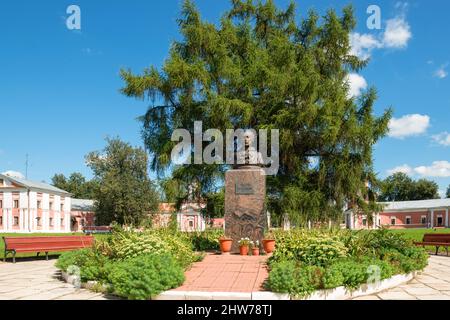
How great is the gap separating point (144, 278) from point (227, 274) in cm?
235

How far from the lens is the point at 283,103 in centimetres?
1875

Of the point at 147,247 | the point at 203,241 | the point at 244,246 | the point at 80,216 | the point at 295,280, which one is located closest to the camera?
the point at 295,280

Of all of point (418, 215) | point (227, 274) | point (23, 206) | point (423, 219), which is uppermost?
point (227, 274)

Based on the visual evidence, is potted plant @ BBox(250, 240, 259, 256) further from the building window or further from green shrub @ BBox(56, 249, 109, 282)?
the building window

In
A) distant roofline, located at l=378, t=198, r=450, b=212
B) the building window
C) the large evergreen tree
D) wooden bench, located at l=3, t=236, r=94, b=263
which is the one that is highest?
the large evergreen tree

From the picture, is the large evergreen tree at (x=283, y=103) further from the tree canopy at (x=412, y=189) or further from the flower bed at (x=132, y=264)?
the tree canopy at (x=412, y=189)

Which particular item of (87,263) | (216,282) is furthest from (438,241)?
(87,263)

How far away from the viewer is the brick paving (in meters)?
7.70

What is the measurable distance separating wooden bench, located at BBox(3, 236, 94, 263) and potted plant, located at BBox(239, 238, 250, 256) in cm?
424

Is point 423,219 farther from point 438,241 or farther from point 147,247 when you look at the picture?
point 147,247

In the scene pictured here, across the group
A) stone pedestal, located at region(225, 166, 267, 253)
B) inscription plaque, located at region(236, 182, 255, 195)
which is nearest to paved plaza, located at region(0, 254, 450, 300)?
stone pedestal, located at region(225, 166, 267, 253)

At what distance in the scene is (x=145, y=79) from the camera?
18531 millimetres

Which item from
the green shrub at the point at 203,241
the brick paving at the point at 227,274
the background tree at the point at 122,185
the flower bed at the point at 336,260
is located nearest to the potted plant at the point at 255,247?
the brick paving at the point at 227,274
